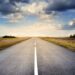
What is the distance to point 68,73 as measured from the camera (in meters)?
8.64

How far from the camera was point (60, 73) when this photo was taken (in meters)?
8.55

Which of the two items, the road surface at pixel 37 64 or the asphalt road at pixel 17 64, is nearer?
the asphalt road at pixel 17 64

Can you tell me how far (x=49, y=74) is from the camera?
8289 mm

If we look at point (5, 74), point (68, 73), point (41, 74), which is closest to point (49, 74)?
point (41, 74)

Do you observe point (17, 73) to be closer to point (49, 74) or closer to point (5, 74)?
point (5, 74)

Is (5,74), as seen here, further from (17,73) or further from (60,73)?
(60,73)

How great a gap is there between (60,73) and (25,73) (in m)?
1.52

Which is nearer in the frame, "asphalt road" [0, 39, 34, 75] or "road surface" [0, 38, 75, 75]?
"asphalt road" [0, 39, 34, 75]

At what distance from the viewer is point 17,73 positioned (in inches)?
334

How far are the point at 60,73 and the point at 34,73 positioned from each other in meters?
1.14

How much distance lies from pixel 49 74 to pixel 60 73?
562 mm

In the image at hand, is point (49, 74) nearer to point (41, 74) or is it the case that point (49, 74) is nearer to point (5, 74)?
point (41, 74)

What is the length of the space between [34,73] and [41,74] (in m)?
0.34

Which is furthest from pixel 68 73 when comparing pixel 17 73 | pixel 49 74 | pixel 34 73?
pixel 17 73
